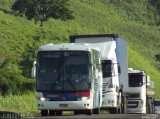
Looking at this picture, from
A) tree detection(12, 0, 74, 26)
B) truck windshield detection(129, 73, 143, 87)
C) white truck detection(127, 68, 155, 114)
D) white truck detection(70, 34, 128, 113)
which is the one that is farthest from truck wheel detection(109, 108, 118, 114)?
tree detection(12, 0, 74, 26)

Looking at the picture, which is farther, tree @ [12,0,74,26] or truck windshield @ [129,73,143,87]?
tree @ [12,0,74,26]

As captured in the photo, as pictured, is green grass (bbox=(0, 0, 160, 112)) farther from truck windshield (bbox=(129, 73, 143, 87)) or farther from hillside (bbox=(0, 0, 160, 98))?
truck windshield (bbox=(129, 73, 143, 87))

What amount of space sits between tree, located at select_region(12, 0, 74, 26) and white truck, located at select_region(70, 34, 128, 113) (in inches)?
1983

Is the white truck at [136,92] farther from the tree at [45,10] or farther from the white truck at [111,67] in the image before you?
the tree at [45,10]

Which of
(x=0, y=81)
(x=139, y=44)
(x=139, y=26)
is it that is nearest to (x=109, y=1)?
(x=139, y=26)

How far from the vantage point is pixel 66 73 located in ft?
83.6

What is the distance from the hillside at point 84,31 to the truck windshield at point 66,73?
17.8 m

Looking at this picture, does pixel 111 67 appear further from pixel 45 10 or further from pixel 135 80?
pixel 45 10

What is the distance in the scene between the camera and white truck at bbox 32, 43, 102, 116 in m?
25.3

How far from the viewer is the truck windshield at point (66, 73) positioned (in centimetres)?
2544

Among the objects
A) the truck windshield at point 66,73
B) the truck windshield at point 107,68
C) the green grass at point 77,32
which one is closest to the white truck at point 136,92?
the green grass at point 77,32

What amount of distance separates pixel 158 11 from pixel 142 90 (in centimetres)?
9061

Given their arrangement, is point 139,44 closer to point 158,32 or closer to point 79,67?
point 158,32

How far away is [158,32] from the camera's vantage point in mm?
105938
